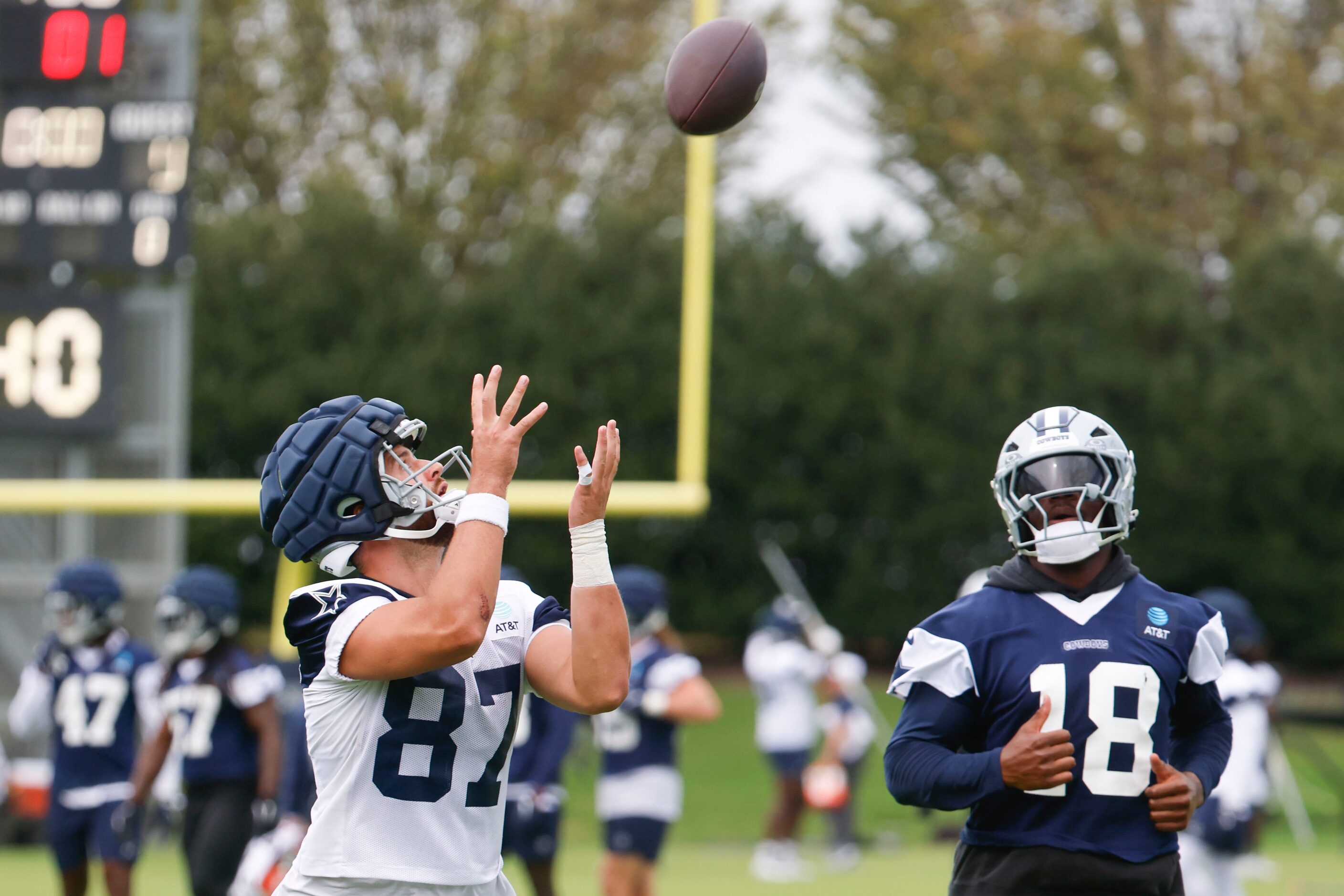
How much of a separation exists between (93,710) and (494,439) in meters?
4.67

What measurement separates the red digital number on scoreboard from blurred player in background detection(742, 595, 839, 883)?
5.46 m

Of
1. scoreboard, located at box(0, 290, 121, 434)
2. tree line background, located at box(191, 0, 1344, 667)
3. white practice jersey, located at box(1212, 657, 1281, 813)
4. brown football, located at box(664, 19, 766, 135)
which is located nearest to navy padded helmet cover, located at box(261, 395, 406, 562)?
brown football, located at box(664, 19, 766, 135)

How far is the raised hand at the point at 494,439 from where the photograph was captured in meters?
2.75

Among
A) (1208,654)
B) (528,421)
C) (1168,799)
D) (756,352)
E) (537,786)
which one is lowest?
(537,786)

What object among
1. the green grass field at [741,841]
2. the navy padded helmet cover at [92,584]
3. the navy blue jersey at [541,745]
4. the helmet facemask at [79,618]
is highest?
the navy padded helmet cover at [92,584]

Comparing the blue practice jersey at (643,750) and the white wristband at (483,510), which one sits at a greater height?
the white wristband at (483,510)

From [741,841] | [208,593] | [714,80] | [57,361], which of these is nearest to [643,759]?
[208,593]

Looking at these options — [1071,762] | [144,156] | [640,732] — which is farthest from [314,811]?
[144,156]

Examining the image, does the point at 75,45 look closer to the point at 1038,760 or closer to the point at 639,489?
the point at 639,489

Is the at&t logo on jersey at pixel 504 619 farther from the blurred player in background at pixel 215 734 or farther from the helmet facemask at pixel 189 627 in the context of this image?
the helmet facemask at pixel 189 627

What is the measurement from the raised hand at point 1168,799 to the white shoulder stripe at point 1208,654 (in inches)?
8.2

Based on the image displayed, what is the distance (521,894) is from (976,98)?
49.6ft

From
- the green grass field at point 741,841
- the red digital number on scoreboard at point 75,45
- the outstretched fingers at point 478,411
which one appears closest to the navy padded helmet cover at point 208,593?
the green grass field at point 741,841

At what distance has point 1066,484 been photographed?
313cm
